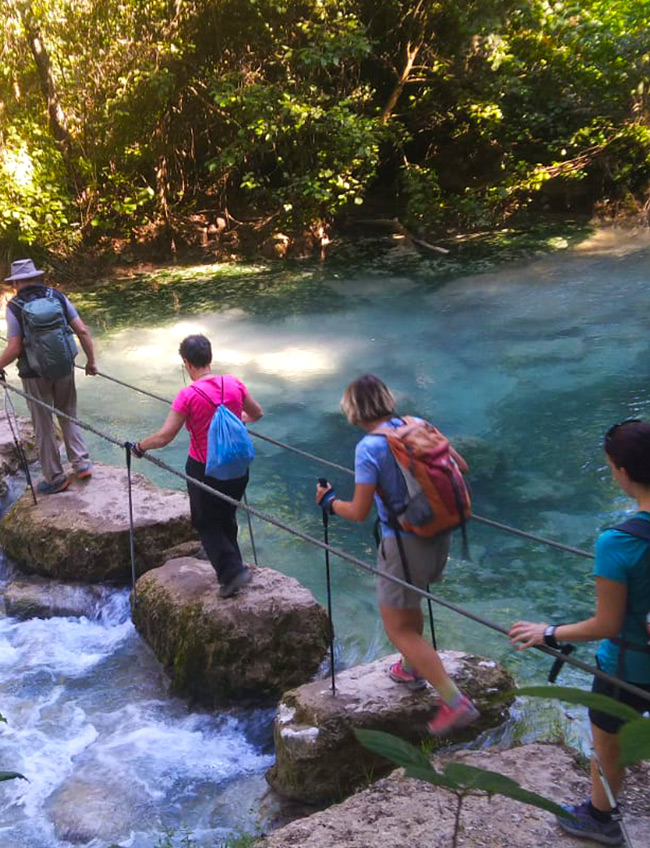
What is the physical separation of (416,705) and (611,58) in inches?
535

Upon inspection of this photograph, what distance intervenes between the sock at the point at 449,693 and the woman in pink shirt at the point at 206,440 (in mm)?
1539

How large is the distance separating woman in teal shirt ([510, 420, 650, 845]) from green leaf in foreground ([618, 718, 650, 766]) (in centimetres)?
112

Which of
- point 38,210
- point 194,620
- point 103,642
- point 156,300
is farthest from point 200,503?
point 38,210

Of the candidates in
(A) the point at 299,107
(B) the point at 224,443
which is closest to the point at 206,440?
(B) the point at 224,443

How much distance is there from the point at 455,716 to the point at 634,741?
2333 millimetres

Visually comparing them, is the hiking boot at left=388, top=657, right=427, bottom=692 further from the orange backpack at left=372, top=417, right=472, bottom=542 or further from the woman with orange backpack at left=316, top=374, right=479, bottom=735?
the orange backpack at left=372, top=417, right=472, bottom=542

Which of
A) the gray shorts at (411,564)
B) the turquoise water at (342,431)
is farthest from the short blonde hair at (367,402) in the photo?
the turquoise water at (342,431)

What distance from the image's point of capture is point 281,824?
342 cm

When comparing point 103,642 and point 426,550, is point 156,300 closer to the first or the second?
point 103,642

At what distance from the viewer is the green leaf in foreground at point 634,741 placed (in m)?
1.04

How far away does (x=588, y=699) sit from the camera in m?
1.17

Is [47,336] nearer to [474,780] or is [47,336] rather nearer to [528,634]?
[528,634]

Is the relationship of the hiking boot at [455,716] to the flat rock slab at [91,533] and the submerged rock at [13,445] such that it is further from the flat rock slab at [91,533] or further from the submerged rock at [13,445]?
the submerged rock at [13,445]

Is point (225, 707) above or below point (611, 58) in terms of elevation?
below
